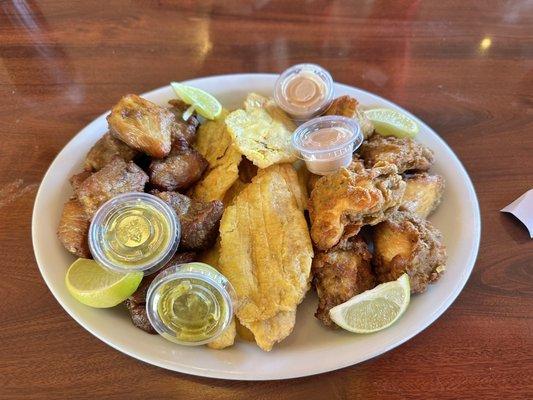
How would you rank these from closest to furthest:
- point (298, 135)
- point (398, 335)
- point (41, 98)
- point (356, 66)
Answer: point (398, 335), point (298, 135), point (41, 98), point (356, 66)

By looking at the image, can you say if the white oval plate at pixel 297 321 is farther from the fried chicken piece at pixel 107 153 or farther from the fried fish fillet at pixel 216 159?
the fried fish fillet at pixel 216 159

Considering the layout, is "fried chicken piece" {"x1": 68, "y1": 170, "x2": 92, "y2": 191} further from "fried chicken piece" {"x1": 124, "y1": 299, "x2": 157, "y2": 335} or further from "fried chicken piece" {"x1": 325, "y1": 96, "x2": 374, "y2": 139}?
"fried chicken piece" {"x1": 325, "y1": 96, "x2": 374, "y2": 139}

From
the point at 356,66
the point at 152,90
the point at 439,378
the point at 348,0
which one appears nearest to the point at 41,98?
the point at 152,90

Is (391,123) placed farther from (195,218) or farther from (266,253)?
(195,218)

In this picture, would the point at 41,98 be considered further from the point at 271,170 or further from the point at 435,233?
the point at 435,233

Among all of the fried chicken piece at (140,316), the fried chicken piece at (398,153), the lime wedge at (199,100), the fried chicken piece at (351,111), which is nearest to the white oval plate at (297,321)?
the fried chicken piece at (140,316)

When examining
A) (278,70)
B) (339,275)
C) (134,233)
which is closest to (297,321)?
(339,275)
